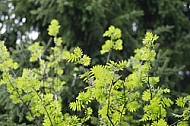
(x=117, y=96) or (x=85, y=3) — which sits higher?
(x=85, y=3)

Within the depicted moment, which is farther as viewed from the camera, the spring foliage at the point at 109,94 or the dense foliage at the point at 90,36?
the dense foliage at the point at 90,36

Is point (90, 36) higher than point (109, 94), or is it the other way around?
point (90, 36)

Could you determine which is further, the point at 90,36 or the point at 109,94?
the point at 90,36

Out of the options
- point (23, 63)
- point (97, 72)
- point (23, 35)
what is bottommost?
point (97, 72)

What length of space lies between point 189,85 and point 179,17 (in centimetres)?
100

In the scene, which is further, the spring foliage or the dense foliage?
the dense foliage

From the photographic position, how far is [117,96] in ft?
6.93

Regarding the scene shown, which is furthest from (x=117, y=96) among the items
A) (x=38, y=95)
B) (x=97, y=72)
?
(x=38, y=95)

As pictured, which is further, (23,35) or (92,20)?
(23,35)

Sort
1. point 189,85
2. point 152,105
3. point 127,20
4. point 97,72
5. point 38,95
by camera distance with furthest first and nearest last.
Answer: point 189,85, point 127,20, point 38,95, point 152,105, point 97,72

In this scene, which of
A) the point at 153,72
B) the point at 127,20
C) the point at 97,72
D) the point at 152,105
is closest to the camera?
the point at 97,72

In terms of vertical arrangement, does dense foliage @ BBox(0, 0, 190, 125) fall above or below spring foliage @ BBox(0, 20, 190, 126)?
above

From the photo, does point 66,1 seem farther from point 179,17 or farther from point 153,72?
point 179,17

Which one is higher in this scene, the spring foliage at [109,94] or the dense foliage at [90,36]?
the dense foliage at [90,36]
